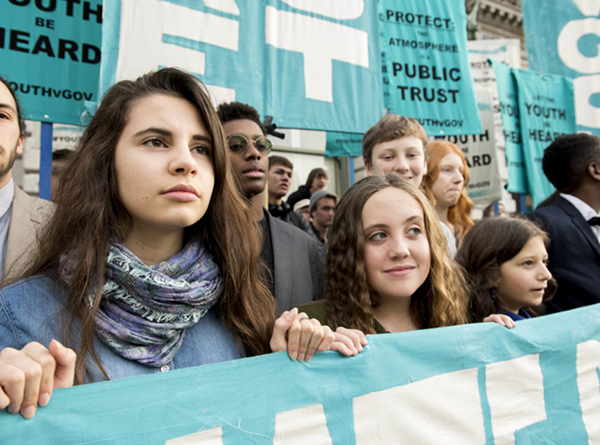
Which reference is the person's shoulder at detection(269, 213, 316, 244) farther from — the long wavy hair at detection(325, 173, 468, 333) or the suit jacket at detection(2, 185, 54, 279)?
the suit jacket at detection(2, 185, 54, 279)

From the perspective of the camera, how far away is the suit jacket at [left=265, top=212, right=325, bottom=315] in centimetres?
236

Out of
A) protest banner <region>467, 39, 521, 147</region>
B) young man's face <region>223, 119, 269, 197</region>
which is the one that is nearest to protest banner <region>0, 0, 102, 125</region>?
young man's face <region>223, 119, 269, 197</region>

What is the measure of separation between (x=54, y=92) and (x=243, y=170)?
1309 millimetres

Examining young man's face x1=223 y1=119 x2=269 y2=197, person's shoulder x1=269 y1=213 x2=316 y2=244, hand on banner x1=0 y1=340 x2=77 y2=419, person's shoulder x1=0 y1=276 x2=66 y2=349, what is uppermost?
young man's face x1=223 y1=119 x2=269 y2=197

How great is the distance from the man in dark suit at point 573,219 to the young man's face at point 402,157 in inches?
33.1

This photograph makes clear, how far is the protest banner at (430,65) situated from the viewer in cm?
446

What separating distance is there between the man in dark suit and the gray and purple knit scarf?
2473 mm

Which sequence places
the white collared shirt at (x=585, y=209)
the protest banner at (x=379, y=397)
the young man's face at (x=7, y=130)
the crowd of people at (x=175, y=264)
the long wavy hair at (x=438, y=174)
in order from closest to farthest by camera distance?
1. the protest banner at (x=379, y=397)
2. the crowd of people at (x=175, y=264)
3. the young man's face at (x=7, y=130)
4. the white collared shirt at (x=585, y=209)
5. the long wavy hair at (x=438, y=174)

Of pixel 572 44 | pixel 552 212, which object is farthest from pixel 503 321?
pixel 572 44

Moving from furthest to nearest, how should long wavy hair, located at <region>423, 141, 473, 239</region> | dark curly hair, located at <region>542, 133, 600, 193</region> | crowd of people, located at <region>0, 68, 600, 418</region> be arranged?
long wavy hair, located at <region>423, 141, 473, 239</region> → dark curly hair, located at <region>542, 133, 600, 193</region> → crowd of people, located at <region>0, 68, 600, 418</region>

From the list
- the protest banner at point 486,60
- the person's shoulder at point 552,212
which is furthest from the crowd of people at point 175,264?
the protest banner at point 486,60

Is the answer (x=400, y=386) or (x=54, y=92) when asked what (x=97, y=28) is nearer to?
(x=54, y=92)

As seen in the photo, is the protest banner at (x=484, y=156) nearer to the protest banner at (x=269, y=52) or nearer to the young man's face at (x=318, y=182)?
the young man's face at (x=318, y=182)

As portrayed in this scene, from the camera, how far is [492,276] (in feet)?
8.88
